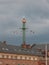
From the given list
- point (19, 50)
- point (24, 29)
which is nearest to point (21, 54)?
point (19, 50)

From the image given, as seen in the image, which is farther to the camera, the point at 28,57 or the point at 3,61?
the point at 28,57

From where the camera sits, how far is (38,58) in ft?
332

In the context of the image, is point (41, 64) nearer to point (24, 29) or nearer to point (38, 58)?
point (38, 58)

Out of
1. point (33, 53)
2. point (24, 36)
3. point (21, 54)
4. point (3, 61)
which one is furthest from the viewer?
point (24, 36)

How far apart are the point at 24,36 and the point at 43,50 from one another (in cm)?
1223

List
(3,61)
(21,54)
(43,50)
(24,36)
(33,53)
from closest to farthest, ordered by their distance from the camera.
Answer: (3,61) → (21,54) → (33,53) → (43,50) → (24,36)

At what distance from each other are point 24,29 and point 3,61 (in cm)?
3315

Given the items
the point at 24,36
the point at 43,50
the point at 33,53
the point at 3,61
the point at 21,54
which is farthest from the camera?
the point at 24,36

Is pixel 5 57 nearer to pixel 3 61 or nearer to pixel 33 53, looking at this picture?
pixel 3 61

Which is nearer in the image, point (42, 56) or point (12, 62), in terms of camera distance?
point (12, 62)

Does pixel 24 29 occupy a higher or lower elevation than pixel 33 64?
higher

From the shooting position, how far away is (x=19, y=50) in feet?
316

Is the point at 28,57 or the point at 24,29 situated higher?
the point at 24,29

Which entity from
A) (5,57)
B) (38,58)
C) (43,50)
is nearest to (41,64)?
(38,58)
